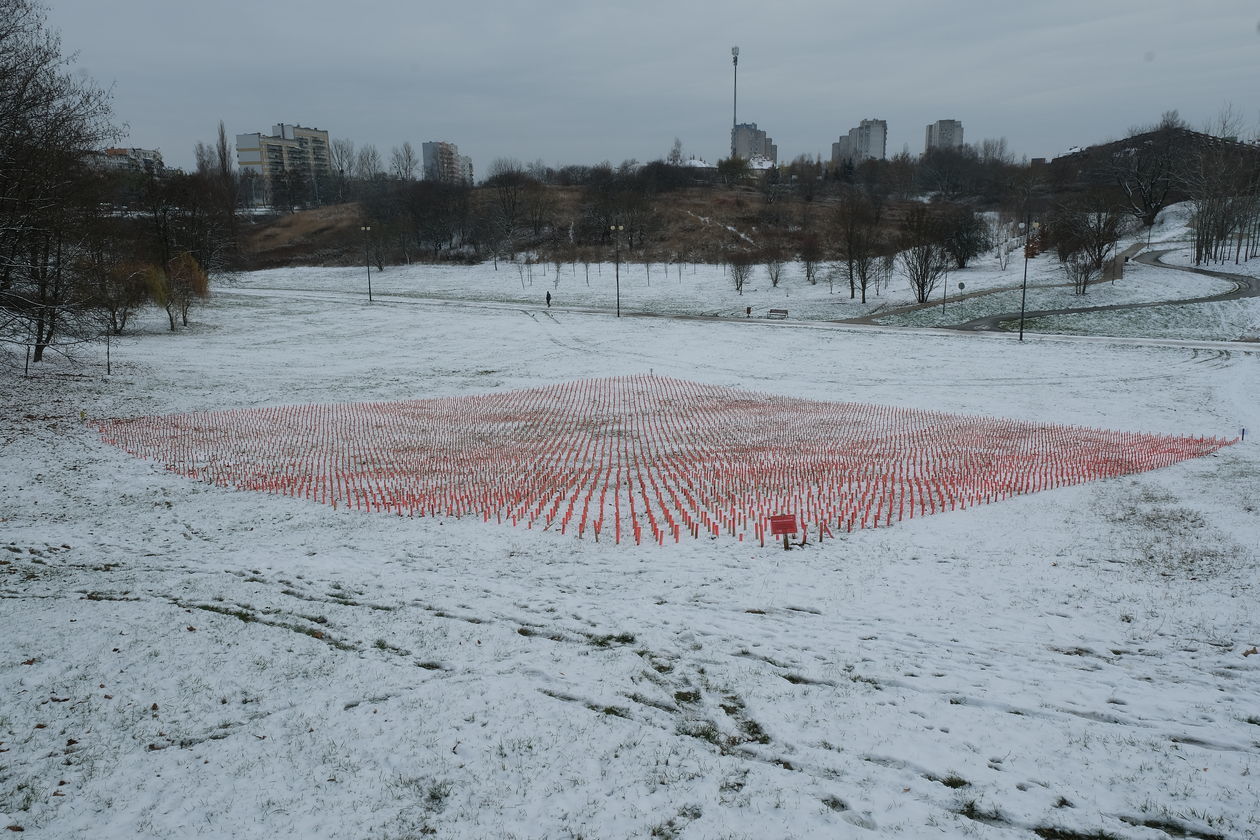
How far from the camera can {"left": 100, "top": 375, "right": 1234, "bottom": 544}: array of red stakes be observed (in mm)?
14375

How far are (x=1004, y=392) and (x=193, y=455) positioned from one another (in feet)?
94.8

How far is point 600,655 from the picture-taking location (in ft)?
27.8

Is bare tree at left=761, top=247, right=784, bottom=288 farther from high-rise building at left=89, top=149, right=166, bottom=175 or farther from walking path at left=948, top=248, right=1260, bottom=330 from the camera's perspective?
high-rise building at left=89, top=149, right=166, bottom=175

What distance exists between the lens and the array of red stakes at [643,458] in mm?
14375

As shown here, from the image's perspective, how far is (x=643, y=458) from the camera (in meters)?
19.0

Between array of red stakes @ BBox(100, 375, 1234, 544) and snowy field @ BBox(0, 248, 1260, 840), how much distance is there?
1003 millimetres

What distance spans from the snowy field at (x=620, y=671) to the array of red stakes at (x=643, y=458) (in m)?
1.00

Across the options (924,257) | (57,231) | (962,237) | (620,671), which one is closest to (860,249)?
(924,257)

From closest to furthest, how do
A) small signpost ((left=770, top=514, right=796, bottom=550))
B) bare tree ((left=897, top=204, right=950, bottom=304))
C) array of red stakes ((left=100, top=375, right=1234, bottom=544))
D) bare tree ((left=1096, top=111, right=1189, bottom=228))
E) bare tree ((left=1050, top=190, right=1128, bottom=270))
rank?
small signpost ((left=770, top=514, right=796, bottom=550)), array of red stakes ((left=100, top=375, right=1234, bottom=544)), bare tree ((left=897, top=204, right=950, bottom=304)), bare tree ((left=1050, top=190, right=1128, bottom=270)), bare tree ((left=1096, top=111, right=1189, bottom=228))

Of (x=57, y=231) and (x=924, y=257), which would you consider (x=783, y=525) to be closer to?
(x=57, y=231)

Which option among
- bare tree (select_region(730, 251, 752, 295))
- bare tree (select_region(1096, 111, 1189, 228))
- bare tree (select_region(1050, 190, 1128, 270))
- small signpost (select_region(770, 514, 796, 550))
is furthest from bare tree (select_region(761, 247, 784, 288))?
small signpost (select_region(770, 514, 796, 550))

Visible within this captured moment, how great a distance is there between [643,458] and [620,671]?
1100 centimetres

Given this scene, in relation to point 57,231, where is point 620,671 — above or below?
below

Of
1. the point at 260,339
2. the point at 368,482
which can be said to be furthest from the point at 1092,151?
the point at 368,482
